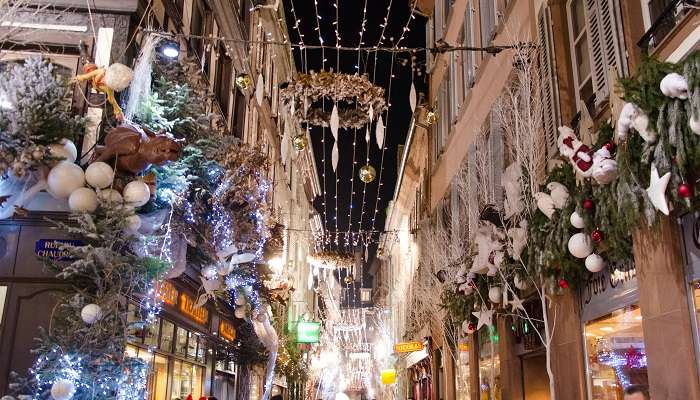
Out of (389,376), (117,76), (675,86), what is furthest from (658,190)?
(389,376)

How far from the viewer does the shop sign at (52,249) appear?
321 inches

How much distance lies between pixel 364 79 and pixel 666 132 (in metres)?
9.35

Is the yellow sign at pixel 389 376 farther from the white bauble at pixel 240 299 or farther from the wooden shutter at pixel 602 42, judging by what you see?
the wooden shutter at pixel 602 42

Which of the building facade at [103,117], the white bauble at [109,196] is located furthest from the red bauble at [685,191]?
the building facade at [103,117]

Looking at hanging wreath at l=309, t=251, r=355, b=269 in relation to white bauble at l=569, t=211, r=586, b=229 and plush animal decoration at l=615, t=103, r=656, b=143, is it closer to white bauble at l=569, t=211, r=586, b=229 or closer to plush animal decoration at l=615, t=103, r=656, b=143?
white bauble at l=569, t=211, r=586, b=229

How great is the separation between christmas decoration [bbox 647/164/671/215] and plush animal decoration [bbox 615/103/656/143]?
0.32 m

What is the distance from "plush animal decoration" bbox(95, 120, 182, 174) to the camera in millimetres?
8070

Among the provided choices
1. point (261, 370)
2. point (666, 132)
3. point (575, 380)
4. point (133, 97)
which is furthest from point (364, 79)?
point (261, 370)

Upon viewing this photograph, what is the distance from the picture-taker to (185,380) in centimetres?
1312

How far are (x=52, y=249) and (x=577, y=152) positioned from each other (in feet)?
22.5

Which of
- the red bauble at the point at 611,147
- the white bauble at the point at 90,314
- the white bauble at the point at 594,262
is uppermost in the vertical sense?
the red bauble at the point at 611,147

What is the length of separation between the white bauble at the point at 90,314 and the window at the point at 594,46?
22.9 feet

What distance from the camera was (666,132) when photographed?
603 cm

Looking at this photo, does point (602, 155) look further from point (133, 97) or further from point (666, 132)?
point (133, 97)
